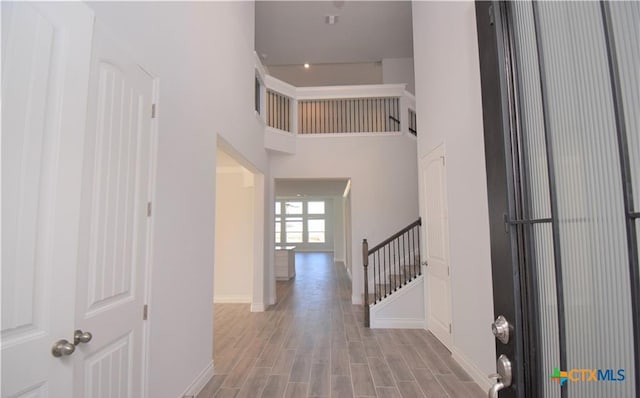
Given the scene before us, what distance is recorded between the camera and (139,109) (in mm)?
1812

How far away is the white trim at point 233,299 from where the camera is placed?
5.82 metres

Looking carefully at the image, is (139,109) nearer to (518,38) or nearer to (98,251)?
(98,251)

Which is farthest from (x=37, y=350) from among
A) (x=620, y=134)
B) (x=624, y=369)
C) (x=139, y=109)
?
(x=620, y=134)

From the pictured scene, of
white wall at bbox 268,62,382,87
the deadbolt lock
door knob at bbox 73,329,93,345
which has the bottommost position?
door knob at bbox 73,329,93,345

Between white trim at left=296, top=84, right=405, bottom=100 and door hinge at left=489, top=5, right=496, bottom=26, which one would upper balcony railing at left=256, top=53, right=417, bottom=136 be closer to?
white trim at left=296, top=84, right=405, bottom=100

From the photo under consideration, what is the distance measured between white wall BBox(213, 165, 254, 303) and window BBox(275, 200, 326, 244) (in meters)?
11.0

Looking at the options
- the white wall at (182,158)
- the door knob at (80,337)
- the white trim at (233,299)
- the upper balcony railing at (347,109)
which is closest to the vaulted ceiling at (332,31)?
the upper balcony railing at (347,109)

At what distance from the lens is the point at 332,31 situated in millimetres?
6656

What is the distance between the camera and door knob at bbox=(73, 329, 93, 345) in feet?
4.07

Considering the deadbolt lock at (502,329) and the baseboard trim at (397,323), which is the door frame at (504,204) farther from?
the baseboard trim at (397,323)

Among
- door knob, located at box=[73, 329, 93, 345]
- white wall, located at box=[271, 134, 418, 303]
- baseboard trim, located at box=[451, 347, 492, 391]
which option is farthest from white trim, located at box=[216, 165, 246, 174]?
door knob, located at box=[73, 329, 93, 345]

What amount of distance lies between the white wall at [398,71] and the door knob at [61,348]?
25.1ft

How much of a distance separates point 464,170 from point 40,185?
3001 mm

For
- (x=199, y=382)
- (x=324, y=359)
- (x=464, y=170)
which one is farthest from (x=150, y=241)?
(x=464, y=170)
